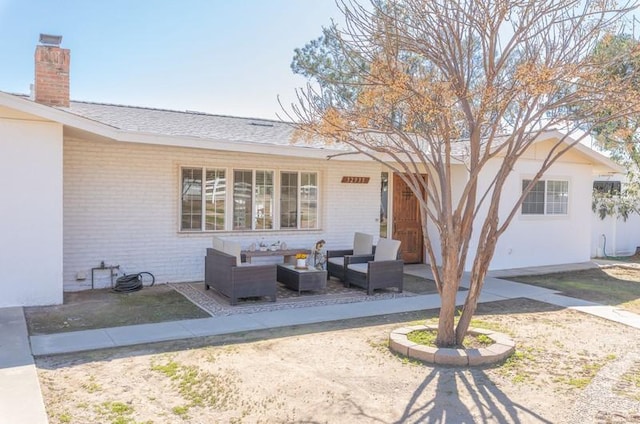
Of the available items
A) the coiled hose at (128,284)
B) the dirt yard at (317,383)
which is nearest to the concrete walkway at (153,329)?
the dirt yard at (317,383)

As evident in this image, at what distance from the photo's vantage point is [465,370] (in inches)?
198

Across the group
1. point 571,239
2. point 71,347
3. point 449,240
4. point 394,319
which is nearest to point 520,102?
point 449,240

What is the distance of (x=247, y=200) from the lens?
10.4 metres

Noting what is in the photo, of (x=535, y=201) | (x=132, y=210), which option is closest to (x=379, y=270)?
(x=132, y=210)

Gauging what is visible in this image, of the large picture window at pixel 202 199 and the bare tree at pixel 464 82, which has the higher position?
the bare tree at pixel 464 82

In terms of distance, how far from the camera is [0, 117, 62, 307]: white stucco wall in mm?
7191

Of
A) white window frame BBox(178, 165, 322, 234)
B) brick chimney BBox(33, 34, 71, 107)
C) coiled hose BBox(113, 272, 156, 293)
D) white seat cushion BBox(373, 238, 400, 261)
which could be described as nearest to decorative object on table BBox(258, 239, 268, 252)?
white window frame BBox(178, 165, 322, 234)

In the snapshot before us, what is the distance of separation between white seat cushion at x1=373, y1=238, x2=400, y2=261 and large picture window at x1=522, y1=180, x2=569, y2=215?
5.14 metres

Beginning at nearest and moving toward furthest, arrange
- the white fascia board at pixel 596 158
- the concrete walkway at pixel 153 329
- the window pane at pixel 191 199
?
the concrete walkway at pixel 153 329 < the window pane at pixel 191 199 < the white fascia board at pixel 596 158

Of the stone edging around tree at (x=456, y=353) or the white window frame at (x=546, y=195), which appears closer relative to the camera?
the stone edging around tree at (x=456, y=353)

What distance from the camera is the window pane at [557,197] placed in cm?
1318

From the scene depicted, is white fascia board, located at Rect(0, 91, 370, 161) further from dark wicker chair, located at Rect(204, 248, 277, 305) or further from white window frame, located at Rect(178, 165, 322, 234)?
dark wicker chair, located at Rect(204, 248, 277, 305)

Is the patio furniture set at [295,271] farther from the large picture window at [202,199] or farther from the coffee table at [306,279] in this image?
the large picture window at [202,199]

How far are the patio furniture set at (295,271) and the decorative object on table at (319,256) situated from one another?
24 centimetres
